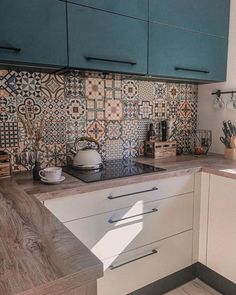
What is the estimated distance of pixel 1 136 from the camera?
1512 mm

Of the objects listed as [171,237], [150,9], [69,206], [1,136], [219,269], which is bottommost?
[219,269]

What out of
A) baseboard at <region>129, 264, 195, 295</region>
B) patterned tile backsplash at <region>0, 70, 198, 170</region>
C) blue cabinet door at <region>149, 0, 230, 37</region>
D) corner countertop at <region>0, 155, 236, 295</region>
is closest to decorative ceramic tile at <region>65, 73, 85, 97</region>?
patterned tile backsplash at <region>0, 70, 198, 170</region>

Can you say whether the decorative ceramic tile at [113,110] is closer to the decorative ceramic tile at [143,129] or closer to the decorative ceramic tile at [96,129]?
the decorative ceramic tile at [96,129]

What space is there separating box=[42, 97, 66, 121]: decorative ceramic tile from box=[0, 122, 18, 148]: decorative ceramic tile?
Result: 0.70 feet

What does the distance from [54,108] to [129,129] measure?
621mm

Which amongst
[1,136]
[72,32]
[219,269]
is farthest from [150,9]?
[219,269]

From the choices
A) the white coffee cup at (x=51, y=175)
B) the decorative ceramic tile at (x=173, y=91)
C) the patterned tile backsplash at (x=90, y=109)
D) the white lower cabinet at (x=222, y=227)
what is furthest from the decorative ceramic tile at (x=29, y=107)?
the white lower cabinet at (x=222, y=227)

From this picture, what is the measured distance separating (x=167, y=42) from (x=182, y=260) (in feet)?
4.86

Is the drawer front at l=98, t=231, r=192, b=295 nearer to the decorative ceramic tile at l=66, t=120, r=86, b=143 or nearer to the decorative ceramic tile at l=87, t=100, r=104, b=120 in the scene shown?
the decorative ceramic tile at l=66, t=120, r=86, b=143

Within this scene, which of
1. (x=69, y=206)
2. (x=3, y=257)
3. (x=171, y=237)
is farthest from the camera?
(x=171, y=237)

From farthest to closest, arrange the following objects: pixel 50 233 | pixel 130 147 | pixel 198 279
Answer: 1. pixel 130 147
2. pixel 198 279
3. pixel 50 233

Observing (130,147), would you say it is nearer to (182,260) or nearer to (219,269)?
(182,260)

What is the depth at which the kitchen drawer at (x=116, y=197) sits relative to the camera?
1.22m

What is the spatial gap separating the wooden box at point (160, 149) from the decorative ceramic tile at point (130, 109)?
0.82 ft
